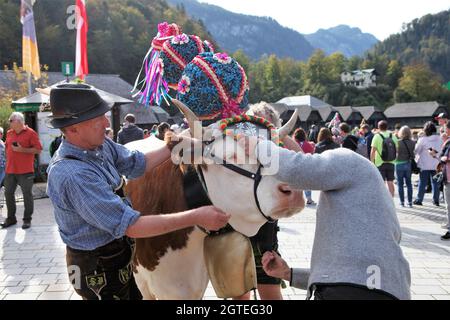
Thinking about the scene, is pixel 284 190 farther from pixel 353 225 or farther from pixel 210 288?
pixel 210 288

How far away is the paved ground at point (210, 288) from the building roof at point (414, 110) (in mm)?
69413

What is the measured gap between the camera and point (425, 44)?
425 feet

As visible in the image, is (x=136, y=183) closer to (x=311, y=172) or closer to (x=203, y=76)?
(x=203, y=76)

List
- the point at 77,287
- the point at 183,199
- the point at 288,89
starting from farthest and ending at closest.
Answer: the point at 288,89 → the point at 183,199 → the point at 77,287

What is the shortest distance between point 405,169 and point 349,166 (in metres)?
8.23

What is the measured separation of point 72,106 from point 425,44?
148 metres

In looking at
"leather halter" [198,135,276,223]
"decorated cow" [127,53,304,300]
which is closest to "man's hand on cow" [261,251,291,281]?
"decorated cow" [127,53,304,300]

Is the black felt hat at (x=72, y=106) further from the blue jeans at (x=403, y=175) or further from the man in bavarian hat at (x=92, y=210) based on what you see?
the blue jeans at (x=403, y=175)

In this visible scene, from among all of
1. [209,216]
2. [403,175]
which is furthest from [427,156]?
[209,216]

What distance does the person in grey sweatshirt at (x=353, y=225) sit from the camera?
1.79 metres

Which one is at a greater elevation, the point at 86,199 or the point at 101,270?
the point at 86,199

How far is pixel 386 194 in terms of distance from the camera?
191 centimetres

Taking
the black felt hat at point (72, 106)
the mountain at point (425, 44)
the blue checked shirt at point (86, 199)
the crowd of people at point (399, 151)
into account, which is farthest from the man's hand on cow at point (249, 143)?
the mountain at point (425, 44)
